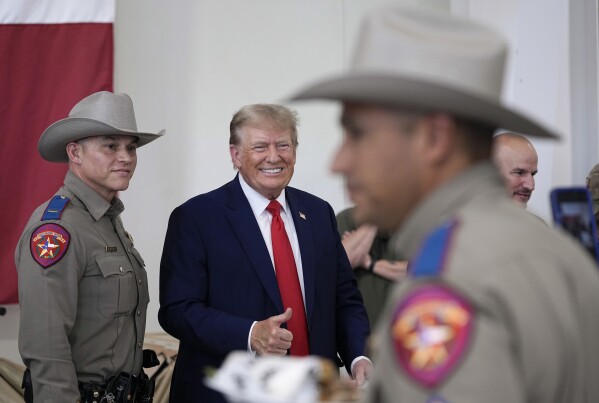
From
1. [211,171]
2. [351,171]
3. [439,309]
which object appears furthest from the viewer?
[211,171]

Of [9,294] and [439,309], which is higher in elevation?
[439,309]

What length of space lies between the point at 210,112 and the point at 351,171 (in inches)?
123

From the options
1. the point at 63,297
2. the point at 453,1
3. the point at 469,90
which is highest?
the point at 453,1

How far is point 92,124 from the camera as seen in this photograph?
299 centimetres

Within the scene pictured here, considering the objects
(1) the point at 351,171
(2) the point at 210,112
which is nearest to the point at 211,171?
(2) the point at 210,112

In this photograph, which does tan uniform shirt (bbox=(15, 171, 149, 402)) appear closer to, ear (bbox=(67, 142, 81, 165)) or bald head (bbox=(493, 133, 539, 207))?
ear (bbox=(67, 142, 81, 165))

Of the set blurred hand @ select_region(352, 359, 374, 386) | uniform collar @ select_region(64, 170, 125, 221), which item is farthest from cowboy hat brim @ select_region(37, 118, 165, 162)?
blurred hand @ select_region(352, 359, 374, 386)

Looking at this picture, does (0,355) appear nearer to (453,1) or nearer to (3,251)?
(3,251)

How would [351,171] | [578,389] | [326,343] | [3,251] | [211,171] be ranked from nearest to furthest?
[578,389] < [351,171] < [326,343] < [3,251] < [211,171]

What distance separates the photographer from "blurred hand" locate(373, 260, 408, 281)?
3.45 meters

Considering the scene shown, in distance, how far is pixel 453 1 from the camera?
467cm

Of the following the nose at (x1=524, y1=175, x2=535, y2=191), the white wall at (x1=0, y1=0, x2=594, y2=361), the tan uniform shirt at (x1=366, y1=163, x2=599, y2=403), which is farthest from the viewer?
the white wall at (x1=0, y1=0, x2=594, y2=361)

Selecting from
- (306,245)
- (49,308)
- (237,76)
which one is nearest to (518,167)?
(306,245)

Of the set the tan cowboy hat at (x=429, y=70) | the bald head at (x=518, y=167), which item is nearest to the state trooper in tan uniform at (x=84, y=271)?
the bald head at (x=518, y=167)
